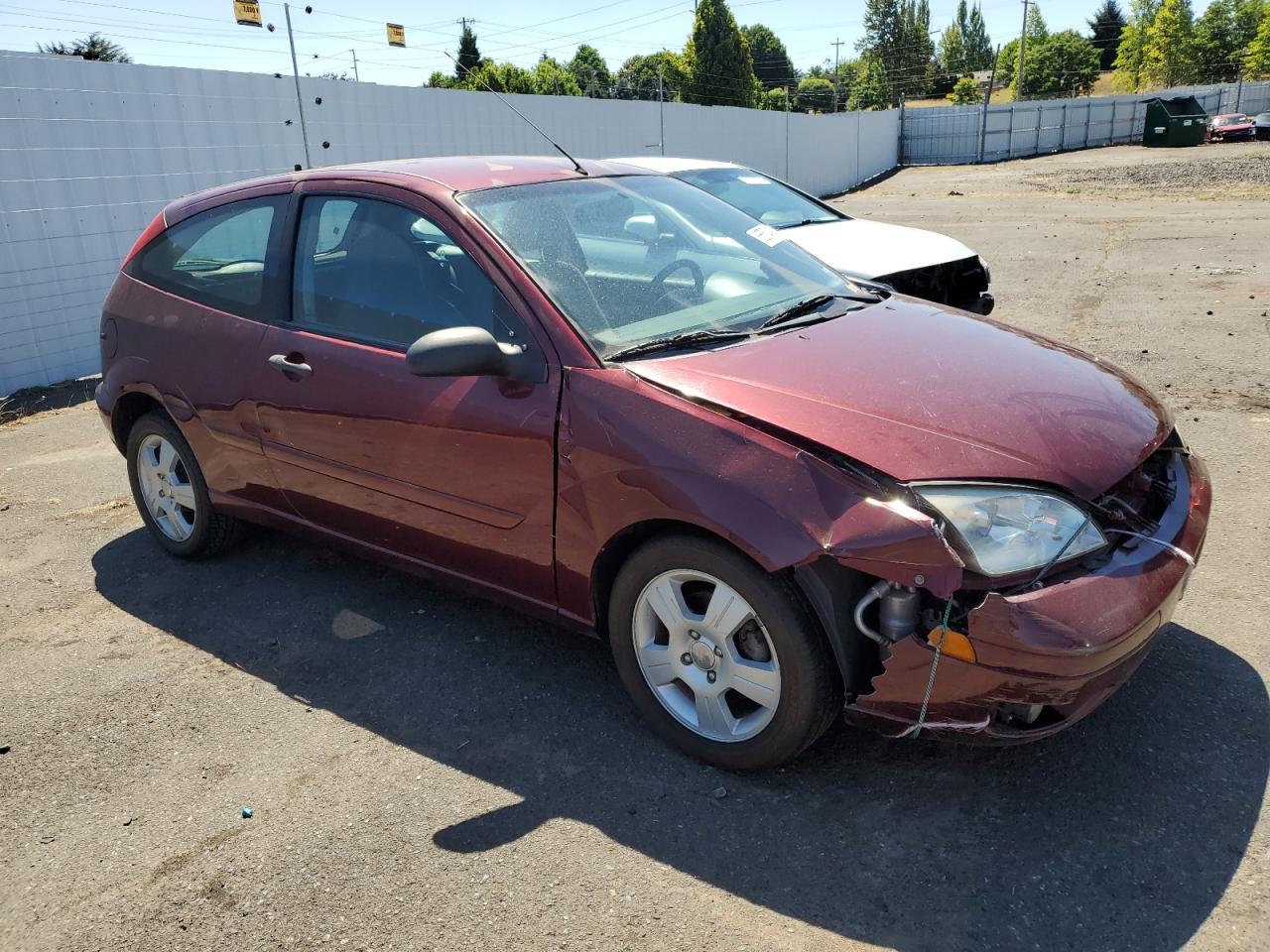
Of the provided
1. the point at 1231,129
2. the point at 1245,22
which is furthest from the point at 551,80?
the point at 1245,22

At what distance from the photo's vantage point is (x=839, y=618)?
2598 millimetres

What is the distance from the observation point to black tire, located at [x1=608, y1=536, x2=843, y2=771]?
263 centimetres

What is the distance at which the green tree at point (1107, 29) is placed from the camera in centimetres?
10069

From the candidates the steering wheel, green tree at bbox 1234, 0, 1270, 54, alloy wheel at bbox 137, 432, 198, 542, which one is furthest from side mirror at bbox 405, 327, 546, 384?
green tree at bbox 1234, 0, 1270, 54

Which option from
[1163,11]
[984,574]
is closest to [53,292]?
[984,574]

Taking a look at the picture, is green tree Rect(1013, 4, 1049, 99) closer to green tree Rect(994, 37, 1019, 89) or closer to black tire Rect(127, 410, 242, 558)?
green tree Rect(994, 37, 1019, 89)

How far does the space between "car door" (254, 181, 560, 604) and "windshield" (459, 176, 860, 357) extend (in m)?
0.19

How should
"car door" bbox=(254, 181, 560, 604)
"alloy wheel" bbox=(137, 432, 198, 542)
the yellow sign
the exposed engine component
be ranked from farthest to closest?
the yellow sign < "alloy wheel" bbox=(137, 432, 198, 542) < "car door" bbox=(254, 181, 560, 604) < the exposed engine component

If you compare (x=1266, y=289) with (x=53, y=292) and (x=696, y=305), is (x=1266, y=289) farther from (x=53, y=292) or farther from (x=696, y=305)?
(x=53, y=292)

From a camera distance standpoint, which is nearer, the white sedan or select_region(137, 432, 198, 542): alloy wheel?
select_region(137, 432, 198, 542): alloy wheel

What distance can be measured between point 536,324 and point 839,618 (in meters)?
1.32

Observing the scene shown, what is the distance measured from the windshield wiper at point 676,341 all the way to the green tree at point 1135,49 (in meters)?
89.1

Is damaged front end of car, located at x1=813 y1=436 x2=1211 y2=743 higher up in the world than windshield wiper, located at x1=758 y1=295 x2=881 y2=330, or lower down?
lower down

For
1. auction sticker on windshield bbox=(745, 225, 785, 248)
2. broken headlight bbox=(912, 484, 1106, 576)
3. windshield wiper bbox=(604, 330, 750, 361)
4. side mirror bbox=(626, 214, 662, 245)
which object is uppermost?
side mirror bbox=(626, 214, 662, 245)
